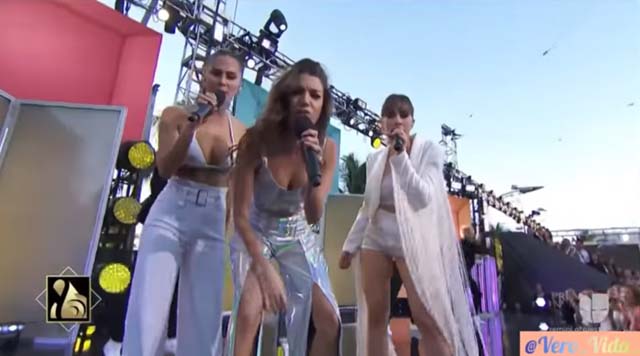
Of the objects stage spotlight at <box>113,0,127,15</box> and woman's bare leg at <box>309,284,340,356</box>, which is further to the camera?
stage spotlight at <box>113,0,127,15</box>

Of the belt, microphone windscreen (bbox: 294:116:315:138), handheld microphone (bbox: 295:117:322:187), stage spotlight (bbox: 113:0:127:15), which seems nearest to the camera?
handheld microphone (bbox: 295:117:322:187)

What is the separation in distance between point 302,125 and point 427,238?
47 centimetres

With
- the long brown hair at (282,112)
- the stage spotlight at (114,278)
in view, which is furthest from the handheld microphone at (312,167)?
the stage spotlight at (114,278)

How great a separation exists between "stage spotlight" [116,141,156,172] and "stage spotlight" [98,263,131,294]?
0.84 ft

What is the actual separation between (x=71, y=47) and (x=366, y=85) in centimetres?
90

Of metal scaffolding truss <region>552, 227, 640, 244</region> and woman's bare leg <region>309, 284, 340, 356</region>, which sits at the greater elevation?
metal scaffolding truss <region>552, 227, 640, 244</region>

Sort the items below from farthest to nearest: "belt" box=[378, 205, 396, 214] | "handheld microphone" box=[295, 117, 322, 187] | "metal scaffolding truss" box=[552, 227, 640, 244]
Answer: "metal scaffolding truss" box=[552, 227, 640, 244] → "belt" box=[378, 205, 396, 214] → "handheld microphone" box=[295, 117, 322, 187]

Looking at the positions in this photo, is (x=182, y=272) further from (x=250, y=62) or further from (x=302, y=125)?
(x=250, y=62)

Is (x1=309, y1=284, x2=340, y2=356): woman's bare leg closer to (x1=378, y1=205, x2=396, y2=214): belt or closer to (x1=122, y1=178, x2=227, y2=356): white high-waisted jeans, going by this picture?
(x1=122, y1=178, x2=227, y2=356): white high-waisted jeans

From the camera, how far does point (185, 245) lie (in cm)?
86

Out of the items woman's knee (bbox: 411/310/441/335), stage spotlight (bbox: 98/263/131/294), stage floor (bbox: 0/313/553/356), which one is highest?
stage spotlight (bbox: 98/263/131/294)

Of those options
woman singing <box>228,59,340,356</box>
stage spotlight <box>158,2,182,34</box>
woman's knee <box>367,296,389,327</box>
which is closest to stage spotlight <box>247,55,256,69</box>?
stage spotlight <box>158,2,182,34</box>

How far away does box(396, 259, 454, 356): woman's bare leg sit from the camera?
1.02 metres

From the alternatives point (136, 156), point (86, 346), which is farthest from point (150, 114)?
point (86, 346)
